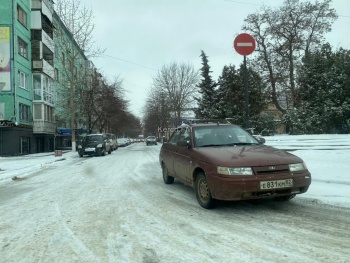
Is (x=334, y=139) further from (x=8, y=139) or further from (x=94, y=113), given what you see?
(x=94, y=113)

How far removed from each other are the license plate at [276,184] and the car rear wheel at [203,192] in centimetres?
95

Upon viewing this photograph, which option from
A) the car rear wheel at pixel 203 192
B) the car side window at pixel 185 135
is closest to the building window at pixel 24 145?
the car side window at pixel 185 135

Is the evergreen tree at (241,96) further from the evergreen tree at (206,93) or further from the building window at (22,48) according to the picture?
the building window at (22,48)

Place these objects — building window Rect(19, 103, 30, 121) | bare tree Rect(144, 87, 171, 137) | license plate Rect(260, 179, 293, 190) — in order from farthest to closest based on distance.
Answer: bare tree Rect(144, 87, 171, 137) → building window Rect(19, 103, 30, 121) → license plate Rect(260, 179, 293, 190)

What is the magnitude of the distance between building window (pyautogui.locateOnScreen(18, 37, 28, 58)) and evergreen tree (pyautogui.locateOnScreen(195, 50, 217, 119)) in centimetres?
2030

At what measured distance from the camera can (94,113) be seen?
4288 centimetres

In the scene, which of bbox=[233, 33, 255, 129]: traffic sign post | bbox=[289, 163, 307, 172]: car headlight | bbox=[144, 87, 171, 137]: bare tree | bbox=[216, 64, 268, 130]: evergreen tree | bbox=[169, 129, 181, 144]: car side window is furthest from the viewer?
bbox=[144, 87, 171, 137]: bare tree

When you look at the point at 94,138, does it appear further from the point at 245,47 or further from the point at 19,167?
the point at 245,47

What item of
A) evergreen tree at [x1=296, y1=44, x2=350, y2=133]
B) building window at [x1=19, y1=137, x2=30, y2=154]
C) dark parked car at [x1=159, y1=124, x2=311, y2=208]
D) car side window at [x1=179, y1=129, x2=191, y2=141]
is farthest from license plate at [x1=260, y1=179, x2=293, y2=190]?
building window at [x1=19, y1=137, x2=30, y2=154]

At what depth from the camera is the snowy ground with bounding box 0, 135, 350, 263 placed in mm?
4012

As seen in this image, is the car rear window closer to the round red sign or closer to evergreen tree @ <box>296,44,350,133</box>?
evergreen tree @ <box>296,44,350,133</box>

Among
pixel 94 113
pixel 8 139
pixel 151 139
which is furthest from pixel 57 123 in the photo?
pixel 151 139

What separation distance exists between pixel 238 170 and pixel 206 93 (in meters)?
40.4

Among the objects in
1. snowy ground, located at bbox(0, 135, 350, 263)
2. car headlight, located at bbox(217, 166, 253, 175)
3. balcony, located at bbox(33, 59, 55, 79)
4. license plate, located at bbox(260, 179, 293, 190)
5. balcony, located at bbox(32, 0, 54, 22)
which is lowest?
snowy ground, located at bbox(0, 135, 350, 263)
